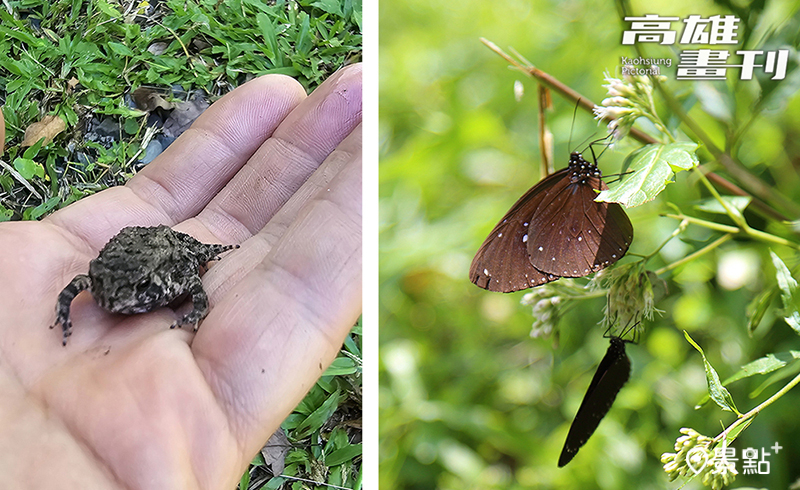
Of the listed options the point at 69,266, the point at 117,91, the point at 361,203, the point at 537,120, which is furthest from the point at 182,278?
the point at 117,91

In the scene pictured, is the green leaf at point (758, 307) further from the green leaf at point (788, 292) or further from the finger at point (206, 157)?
the finger at point (206, 157)

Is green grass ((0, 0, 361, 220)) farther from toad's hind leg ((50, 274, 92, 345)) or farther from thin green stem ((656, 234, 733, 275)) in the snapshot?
thin green stem ((656, 234, 733, 275))

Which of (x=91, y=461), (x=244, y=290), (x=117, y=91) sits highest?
(x=117, y=91)

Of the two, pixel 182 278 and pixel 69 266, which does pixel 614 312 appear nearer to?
pixel 182 278

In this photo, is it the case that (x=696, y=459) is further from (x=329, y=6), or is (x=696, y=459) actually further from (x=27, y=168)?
(x=27, y=168)

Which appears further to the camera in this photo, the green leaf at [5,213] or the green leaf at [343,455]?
the green leaf at [5,213]

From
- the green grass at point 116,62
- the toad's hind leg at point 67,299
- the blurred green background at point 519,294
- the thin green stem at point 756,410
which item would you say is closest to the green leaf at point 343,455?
the blurred green background at point 519,294

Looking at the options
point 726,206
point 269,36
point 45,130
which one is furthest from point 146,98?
point 726,206
